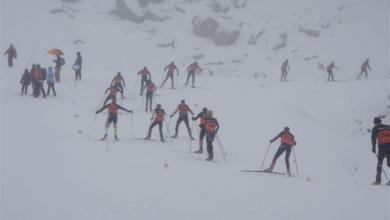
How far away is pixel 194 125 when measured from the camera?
24.2 meters

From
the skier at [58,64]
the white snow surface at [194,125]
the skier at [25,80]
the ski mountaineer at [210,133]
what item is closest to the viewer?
the white snow surface at [194,125]

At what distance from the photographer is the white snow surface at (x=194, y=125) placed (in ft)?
31.2

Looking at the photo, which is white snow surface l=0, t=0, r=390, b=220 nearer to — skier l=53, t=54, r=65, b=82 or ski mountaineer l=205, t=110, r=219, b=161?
ski mountaineer l=205, t=110, r=219, b=161

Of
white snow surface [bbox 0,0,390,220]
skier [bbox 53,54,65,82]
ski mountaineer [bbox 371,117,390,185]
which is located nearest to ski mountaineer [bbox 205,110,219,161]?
white snow surface [bbox 0,0,390,220]

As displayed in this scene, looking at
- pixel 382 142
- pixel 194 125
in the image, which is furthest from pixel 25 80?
pixel 382 142

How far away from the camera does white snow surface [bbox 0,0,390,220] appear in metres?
9.52

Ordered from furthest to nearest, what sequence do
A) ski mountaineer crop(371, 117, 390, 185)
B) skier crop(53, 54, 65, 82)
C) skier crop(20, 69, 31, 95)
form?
skier crop(53, 54, 65, 82)
skier crop(20, 69, 31, 95)
ski mountaineer crop(371, 117, 390, 185)

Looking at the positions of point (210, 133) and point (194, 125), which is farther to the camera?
point (194, 125)

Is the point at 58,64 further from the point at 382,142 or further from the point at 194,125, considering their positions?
the point at 382,142

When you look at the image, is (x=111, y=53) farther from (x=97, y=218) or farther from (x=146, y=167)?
(x=97, y=218)

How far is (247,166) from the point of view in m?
16.2

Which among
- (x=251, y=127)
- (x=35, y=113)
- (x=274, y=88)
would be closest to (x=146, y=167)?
(x=35, y=113)

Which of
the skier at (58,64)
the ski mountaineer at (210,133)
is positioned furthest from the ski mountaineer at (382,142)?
the skier at (58,64)

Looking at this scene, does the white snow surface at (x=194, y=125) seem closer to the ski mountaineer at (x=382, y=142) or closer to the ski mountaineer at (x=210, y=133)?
the ski mountaineer at (x=210, y=133)
